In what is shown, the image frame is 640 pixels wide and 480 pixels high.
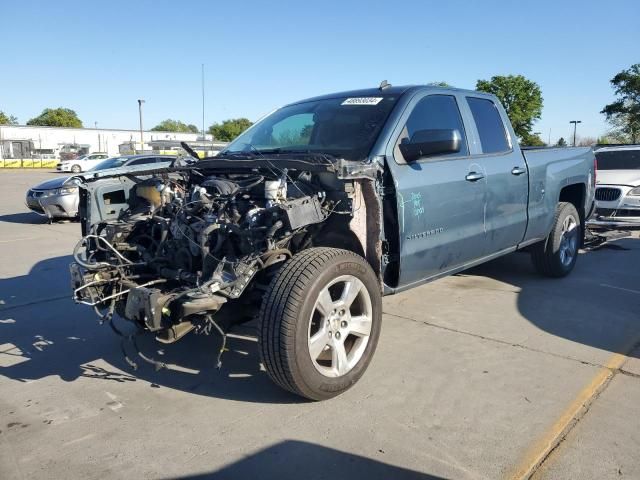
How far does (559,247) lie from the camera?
593 centimetres

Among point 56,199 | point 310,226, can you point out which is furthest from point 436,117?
point 56,199

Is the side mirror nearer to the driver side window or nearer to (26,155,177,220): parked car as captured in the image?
the driver side window

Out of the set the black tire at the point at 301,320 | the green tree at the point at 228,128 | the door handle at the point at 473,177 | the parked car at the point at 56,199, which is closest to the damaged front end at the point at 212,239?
the black tire at the point at 301,320

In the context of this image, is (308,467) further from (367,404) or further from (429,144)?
(429,144)

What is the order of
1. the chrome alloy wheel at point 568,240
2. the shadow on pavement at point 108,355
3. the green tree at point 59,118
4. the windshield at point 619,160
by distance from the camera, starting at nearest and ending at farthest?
the shadow on pavement at point 108,355, the chrome alloy wheel at point 568,240, the windshield at point 619,160, the green tree at point 59,118

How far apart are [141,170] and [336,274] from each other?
2053 mm

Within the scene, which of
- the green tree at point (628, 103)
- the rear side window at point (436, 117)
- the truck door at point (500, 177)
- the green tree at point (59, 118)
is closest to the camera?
the rear side window at point (436, 117)

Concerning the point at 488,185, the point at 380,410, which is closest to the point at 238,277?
the point at 380,410

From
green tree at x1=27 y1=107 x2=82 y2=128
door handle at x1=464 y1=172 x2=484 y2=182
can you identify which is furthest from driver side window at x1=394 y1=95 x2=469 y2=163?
green tree at x1=27 y1=107 x2=82 y2=128

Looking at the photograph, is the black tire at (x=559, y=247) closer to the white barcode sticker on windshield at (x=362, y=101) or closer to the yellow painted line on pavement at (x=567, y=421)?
the yellow painted line on pavement at (x=567, y=421)

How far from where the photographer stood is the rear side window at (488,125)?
4.71m

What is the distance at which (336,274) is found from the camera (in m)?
3.15

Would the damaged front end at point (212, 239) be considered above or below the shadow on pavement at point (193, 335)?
above

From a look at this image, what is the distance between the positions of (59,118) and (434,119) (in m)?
91.6
